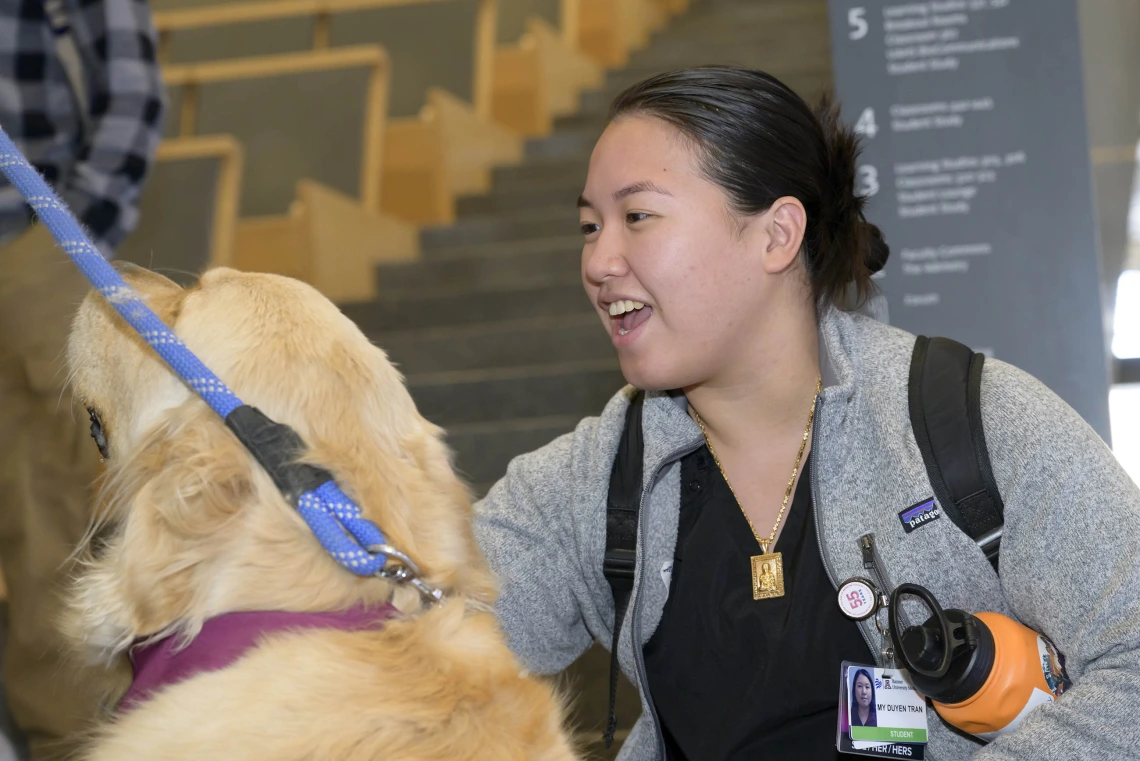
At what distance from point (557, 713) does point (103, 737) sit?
49 cm

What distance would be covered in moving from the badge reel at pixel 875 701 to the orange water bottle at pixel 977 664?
0.07m

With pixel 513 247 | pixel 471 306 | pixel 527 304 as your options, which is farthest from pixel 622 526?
pixel 513 247

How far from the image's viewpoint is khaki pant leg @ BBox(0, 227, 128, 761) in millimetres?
2061

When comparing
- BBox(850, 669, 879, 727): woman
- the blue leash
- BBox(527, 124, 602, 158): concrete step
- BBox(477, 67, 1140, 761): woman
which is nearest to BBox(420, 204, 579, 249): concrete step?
BBox(527, 124, 602, 158): concrete step

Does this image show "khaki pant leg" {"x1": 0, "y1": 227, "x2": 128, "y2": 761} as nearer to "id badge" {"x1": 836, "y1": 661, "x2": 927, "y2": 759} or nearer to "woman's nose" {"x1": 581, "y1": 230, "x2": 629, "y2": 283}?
"woman's nose" {"x1": 581, "y1": 230, "x2": 629, "y2": 283}

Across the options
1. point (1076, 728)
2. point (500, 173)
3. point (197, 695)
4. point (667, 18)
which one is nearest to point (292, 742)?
point (197, 695)

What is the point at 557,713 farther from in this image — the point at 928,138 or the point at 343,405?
the point at 928,138

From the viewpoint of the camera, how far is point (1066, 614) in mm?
1402

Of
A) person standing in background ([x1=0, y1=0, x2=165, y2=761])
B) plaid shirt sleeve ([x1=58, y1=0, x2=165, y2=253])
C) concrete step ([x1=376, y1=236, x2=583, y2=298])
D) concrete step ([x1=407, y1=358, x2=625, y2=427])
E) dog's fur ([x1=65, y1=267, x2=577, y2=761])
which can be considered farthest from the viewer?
concrete step ([x1=376, y1=236, x2=583, y2=298])

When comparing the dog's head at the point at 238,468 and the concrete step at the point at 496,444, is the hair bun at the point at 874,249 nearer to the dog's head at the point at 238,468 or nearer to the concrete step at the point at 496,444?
the dog's head at the point at 238,468

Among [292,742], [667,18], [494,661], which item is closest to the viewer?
[292,742]

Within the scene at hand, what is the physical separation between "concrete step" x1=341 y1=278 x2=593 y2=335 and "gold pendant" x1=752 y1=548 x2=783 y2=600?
9.35 ft

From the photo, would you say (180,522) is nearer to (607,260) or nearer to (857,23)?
(607,260)

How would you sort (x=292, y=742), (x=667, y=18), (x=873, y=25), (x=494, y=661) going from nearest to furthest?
(x=292, y=742)
(x=494, y=661)
(x=873, y=25)
(x=667, y=18)
